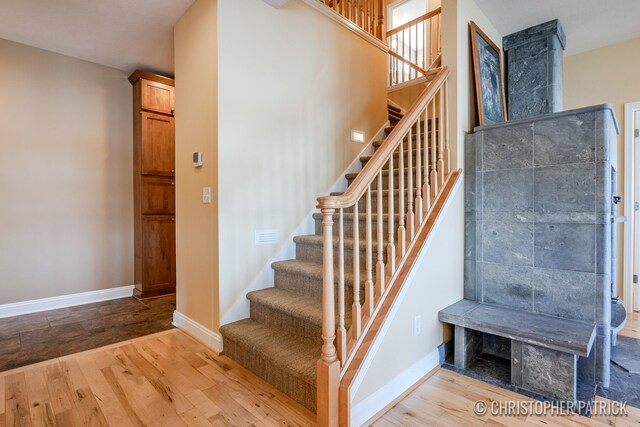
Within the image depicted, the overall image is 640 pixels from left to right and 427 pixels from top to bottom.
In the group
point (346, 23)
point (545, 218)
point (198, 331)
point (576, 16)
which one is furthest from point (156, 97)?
point (576, 16)

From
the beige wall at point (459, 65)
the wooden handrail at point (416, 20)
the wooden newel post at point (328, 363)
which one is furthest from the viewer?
the wooden handrail at point (416, 20)

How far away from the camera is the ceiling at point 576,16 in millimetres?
2555

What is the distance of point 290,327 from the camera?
2.15 m

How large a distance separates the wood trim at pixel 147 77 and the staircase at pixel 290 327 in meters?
2.65

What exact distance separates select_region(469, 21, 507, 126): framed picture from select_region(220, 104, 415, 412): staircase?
1027 mm

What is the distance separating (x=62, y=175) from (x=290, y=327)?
3.08 metres

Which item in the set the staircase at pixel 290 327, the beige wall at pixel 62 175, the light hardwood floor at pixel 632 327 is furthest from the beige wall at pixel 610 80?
the beige wall at pixel 62 175

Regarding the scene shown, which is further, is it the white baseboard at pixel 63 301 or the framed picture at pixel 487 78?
the white baseboard at pixel 63 301

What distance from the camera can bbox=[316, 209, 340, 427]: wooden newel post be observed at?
1.46 meters

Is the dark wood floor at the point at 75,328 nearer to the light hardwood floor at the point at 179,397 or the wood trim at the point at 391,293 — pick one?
the light hardwood floor at the point at 179,397

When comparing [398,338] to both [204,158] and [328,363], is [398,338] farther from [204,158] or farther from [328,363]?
[204,158]

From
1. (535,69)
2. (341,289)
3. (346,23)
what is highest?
(346,23)

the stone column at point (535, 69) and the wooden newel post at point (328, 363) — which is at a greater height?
the stone column at point (535, 69)

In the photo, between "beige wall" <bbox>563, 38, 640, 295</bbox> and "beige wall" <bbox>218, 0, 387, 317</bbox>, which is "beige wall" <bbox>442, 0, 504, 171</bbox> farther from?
"beige wall" <bbox>563, 38, 640, 295</bbox>
